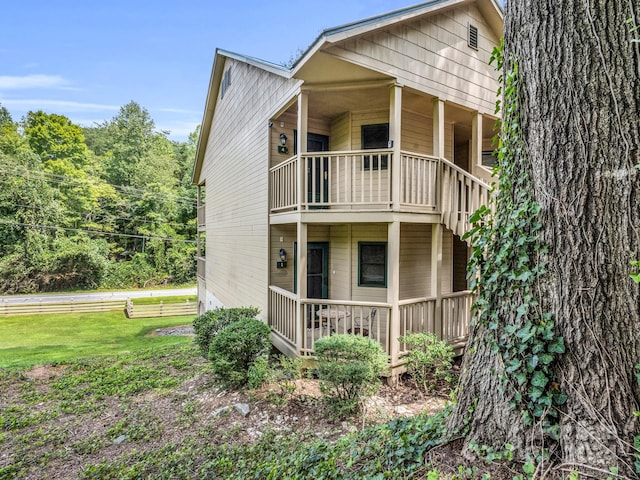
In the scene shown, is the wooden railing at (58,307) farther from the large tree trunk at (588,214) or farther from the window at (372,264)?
the large tree trunk at (588,214)

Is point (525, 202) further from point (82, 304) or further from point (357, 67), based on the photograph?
point (82, 304)

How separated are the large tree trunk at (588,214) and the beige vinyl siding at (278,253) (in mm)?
6463

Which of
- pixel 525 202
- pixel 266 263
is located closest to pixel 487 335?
pixel 525 202

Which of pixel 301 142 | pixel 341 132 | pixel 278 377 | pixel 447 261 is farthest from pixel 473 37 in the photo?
pixel 278 377

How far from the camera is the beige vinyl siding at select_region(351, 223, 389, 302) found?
8266 mm

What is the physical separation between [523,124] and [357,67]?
435 centimetres

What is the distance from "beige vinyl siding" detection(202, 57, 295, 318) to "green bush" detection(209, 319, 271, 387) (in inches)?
61.9

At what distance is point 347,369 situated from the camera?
17.4 feet

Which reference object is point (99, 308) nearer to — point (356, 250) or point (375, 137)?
point (356, 250)

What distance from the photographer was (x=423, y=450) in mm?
2695

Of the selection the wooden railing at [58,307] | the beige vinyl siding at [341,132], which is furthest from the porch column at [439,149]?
the wooden railing at [58,307]

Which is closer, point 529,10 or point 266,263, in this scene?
point 529,10

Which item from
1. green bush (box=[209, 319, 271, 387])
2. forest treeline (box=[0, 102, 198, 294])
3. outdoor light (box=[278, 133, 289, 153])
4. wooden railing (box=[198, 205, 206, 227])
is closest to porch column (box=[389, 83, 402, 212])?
outdoor light (box=[278, 133, 289, 153])

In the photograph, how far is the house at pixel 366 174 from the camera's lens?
21.2ft
